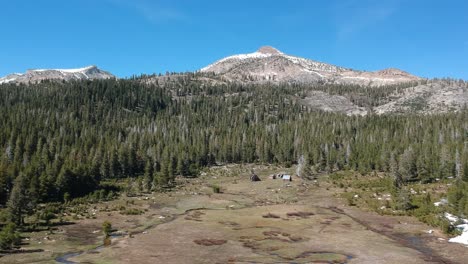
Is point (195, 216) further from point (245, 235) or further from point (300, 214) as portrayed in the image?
point (300, 214)

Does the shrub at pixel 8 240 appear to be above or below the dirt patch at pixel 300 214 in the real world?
above

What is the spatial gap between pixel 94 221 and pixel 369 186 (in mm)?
82567

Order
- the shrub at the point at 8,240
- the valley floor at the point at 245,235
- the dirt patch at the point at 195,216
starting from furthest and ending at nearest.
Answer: the dirt patch at the point at 195,216 → the shrub at the point at 8,240 → the valley floor at the point at 245,235

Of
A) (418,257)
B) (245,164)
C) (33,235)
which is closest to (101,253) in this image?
(33,235)

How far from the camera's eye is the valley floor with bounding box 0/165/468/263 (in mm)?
56156

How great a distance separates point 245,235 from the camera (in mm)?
70750

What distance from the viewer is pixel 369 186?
127188mm

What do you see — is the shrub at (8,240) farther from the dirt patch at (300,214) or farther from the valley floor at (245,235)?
the dirt patch at (300,214)

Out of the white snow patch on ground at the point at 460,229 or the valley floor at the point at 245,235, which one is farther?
the white snow patch on ground at the point at 460,229

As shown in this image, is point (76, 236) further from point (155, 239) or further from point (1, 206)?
point (1, 206)

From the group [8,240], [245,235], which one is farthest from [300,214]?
[8,240]

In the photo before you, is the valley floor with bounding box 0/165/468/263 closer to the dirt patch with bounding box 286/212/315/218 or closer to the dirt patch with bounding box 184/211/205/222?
the dirt patch with bounding box 286/212/315/218

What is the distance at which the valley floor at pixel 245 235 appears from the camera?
5616cm

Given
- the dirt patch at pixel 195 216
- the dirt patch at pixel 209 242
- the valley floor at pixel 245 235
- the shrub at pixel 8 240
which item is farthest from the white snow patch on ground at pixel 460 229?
the shrub at pixel 8 240
